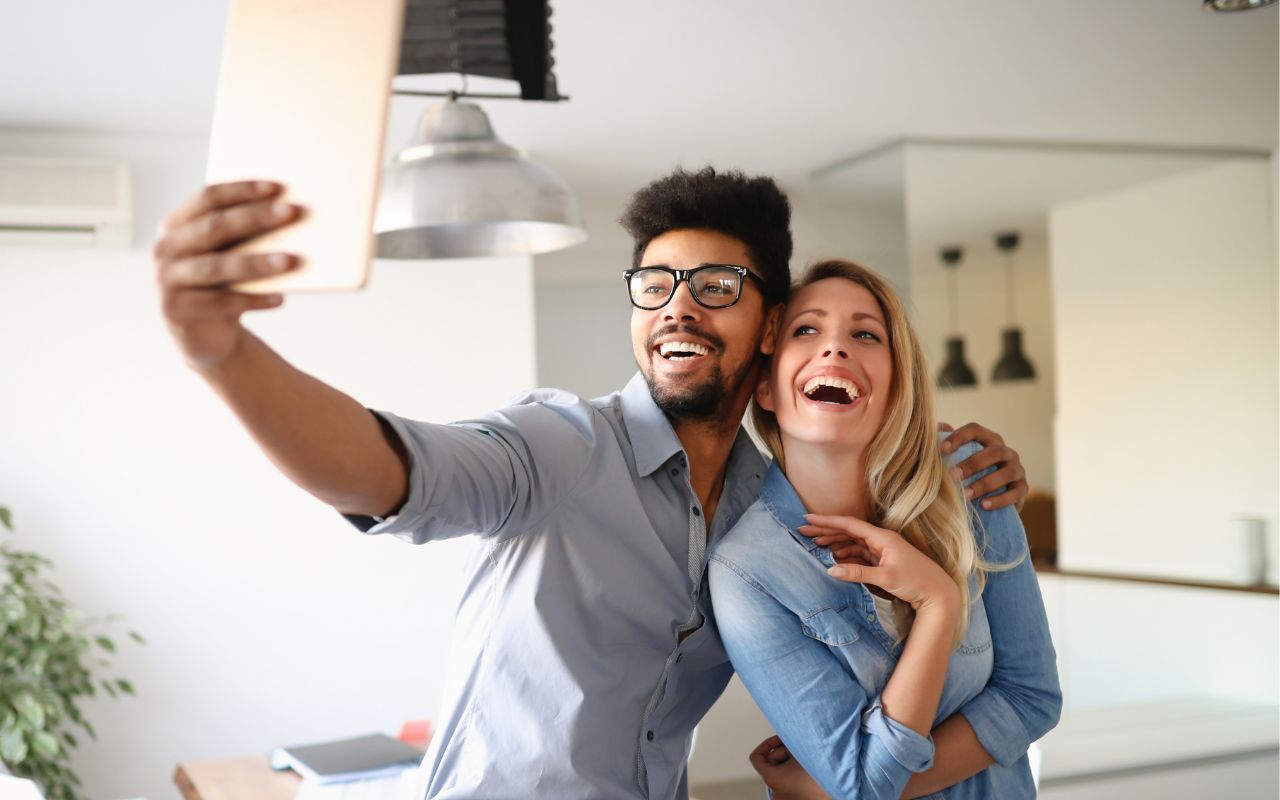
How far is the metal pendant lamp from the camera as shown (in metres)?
1.89

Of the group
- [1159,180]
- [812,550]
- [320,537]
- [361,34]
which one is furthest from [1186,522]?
[361,34]

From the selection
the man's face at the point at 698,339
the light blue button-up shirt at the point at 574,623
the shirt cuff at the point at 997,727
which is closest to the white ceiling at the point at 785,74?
the man's face at the point at 698,339

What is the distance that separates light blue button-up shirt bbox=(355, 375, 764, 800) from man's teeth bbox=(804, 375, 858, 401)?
0.21 m

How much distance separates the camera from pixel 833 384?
169cm

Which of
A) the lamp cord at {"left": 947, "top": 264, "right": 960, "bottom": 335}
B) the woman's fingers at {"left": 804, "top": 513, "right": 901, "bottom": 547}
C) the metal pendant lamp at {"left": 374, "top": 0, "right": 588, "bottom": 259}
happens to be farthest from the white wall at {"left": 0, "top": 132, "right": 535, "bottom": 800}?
Result: the woman's fingers at {"left": 804, "top": 513, "right": 901, "bottom": 547}

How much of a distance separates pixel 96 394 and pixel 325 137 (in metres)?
4.25

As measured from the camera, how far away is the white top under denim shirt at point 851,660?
1.54 m

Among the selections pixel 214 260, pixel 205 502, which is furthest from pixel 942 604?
pixel 205 502

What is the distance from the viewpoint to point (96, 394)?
4605 mm

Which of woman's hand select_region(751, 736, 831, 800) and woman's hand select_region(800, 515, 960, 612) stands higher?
woman's hand select_region(800, 515, 960, 612)

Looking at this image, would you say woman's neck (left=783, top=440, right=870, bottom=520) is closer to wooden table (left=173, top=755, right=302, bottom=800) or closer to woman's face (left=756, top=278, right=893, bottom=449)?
woman's face (left=756, top=278, right=893, bottom=449)

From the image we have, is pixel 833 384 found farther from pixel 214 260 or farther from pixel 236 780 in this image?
pixel 236 780

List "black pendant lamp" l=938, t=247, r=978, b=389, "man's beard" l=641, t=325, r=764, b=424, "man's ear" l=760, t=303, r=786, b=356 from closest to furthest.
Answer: "man's beard" l=641, t=325, r=764, b=424, "man's ear" l=760, t=303, r=786, b=356, "black pendant lamp" l=938, t=247, r=978, b=389

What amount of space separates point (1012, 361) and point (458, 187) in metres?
4.95
